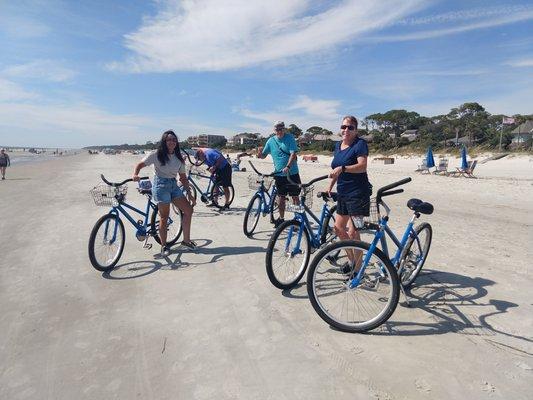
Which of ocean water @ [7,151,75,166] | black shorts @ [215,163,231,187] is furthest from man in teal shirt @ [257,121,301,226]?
ocean water @ [7,151,75,166]

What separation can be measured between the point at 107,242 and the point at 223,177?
180 inches

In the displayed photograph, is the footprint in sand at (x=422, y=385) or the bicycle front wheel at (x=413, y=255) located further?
the bicycle front wheel at (x=413, y=255)

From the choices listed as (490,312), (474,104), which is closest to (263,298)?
(490,312)

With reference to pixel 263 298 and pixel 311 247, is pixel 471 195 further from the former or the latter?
pixel 263 298

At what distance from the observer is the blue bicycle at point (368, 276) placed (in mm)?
3570

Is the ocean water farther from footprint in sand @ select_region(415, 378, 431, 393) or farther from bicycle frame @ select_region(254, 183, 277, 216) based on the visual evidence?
footprint in sand @ select_region(415, 378, 431, 393)

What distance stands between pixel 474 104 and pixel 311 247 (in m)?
66.7

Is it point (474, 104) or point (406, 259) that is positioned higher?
point (474, 104)

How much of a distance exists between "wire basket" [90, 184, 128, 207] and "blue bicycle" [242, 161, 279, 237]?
235cm

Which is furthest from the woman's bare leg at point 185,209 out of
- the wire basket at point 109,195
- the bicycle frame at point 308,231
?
the bicycle frame at point 308,231

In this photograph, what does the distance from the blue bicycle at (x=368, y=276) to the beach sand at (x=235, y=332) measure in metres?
0.20

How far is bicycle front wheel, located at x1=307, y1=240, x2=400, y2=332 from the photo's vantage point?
355cm

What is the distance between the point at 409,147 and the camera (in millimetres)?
47812

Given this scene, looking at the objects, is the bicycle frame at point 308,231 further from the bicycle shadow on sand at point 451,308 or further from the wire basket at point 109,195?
the wire basket at point 109,195
